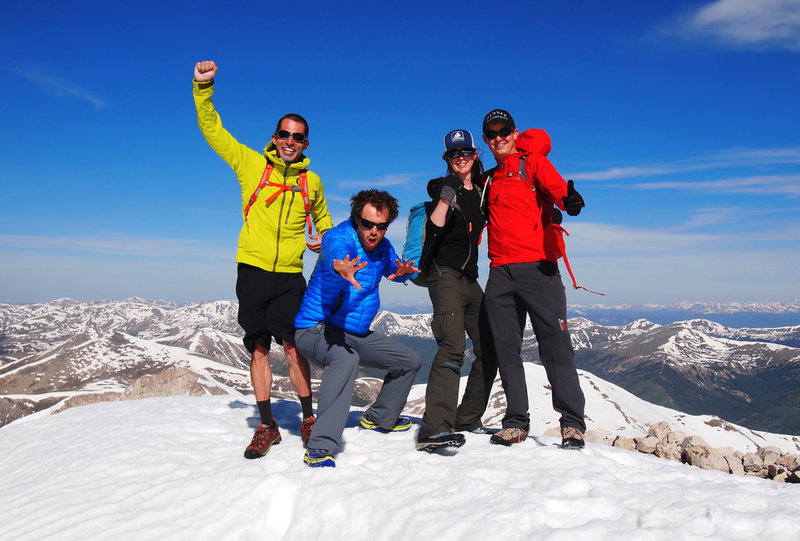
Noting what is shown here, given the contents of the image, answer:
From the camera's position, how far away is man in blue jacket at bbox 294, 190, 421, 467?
7773 mm

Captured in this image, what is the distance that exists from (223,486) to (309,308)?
3.11 m

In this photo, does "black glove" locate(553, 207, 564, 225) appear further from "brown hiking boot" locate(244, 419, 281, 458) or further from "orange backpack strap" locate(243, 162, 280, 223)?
"brown hiking boot" locate(244, 419, 281, 458)

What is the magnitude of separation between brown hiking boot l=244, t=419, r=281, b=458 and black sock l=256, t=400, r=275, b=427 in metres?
0.08

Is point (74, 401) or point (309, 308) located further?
point (74, 401)

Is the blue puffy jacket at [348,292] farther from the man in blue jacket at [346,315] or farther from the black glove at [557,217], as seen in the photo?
the black glove at [557,217]

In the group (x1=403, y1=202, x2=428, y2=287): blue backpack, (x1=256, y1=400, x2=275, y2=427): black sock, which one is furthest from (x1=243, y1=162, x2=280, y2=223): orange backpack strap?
(x1=256, y1=400, x2=275, y2=427): black sock

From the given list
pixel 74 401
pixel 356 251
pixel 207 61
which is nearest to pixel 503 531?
pixel 356 251

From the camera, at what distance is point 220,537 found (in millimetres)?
5949

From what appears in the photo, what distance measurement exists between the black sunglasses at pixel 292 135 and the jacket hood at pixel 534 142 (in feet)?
13.0

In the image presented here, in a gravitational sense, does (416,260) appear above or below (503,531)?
above

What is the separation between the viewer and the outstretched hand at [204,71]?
7.87 metres

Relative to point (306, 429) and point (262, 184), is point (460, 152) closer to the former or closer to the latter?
point (262, 184)

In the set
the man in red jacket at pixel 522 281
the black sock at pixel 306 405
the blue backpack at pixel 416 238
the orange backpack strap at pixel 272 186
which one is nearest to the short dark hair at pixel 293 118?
the orange backpack strap at pixel 272 186

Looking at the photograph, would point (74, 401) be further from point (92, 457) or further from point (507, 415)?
point (507, 415)
